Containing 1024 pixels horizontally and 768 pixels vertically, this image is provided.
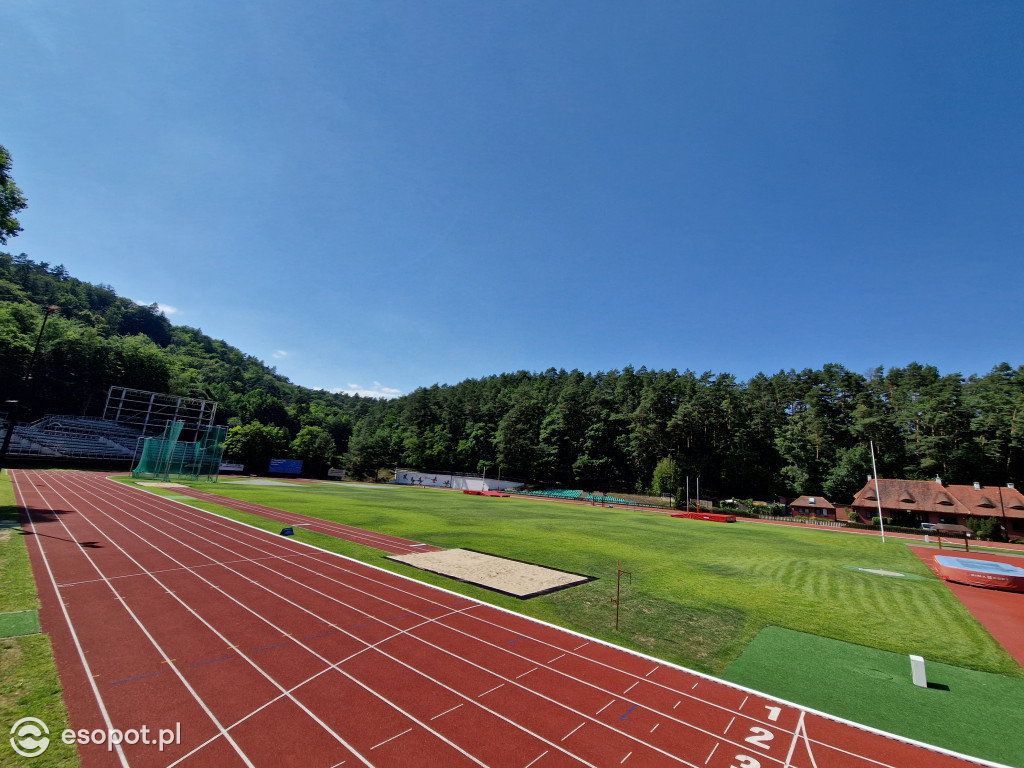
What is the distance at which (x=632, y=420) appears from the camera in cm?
7844

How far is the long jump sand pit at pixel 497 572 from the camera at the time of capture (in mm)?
14711

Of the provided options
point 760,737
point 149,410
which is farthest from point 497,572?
point 149,410

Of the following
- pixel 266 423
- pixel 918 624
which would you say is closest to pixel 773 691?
pixel 918 624

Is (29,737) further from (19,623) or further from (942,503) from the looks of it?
(942,503)

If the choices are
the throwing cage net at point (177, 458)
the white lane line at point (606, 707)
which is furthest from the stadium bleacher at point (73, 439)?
the white lane line at point (606, 707)

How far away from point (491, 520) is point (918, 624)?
2503cm

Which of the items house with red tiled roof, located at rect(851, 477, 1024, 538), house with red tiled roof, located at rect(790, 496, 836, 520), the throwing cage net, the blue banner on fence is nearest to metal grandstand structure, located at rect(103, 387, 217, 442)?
the blue banner on fence

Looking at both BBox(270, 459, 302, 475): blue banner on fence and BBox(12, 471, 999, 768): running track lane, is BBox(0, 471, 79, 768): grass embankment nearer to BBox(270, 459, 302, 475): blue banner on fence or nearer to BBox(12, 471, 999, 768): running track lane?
BBox(12, 471, 999, 768): running track lane

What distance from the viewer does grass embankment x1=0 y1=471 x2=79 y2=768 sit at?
5719mm

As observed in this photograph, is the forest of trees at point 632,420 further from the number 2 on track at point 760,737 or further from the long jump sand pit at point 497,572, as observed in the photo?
the number 2 on track at point 760,737

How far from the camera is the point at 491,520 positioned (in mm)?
33312

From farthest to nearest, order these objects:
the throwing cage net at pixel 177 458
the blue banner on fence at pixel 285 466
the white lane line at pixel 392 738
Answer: the blue banner on fence at pixel 285 466, the throwing cage net at pixel 177 458, the white lane line at pixel 392 738

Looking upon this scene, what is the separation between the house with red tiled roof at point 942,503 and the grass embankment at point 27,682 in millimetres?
58559

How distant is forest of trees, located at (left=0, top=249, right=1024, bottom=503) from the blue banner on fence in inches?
191
